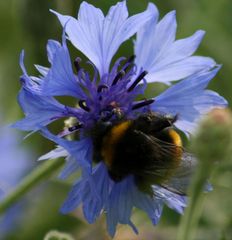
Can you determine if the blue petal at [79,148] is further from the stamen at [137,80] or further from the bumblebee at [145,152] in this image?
the stamen at [137,80]

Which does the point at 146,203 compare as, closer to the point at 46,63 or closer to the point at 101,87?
the point at 101,87

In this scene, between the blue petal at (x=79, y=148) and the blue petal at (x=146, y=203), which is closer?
the blue petal at (x=79, y=148)

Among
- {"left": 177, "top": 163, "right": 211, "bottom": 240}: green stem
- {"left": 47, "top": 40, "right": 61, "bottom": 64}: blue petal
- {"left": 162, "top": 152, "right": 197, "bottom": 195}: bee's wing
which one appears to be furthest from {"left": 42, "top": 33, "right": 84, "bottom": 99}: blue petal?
{"left": 177, "top": 163, "right": 211, "bottom": 240}: green stem

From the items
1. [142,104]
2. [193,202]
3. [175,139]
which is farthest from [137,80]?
[193,202]

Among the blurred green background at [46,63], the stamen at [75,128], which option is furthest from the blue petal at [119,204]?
the blurred green background at [46,63]

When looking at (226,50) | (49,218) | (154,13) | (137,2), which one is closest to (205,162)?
(154,13)

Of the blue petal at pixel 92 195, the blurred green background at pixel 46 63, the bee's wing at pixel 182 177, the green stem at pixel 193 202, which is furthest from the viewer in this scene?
the blurred green background at pixel 46 63

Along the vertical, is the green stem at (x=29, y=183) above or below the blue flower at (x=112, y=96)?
below
